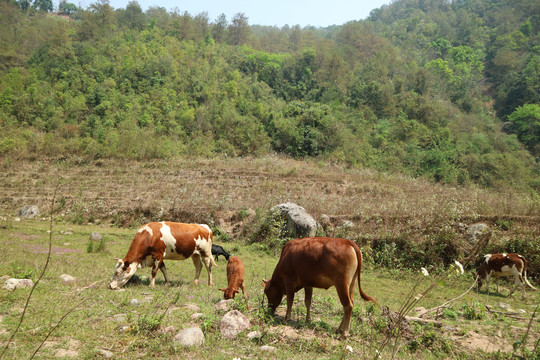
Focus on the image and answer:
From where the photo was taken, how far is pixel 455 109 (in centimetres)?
4675

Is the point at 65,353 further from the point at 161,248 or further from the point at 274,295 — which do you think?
the point at 161,248

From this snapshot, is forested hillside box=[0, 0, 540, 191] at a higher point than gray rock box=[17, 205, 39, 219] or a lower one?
higher

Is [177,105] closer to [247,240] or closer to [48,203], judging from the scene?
[48,203]

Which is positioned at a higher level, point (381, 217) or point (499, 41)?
point (499, 41)

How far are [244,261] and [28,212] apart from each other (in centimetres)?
1367

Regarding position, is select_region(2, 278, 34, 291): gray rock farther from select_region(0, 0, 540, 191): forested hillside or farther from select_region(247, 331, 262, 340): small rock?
select_region(0, 0, 540, 191): forested hillside

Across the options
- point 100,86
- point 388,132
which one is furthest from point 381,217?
point 100,86

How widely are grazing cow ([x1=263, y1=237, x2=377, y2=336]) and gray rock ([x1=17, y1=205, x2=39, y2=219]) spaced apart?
60.4 ft

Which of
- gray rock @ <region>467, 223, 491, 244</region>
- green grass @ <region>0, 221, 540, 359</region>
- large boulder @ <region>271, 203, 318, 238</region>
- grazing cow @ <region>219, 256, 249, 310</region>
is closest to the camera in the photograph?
green grass @ <region>0, 221, 540, 359</region>

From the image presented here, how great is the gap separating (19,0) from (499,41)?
303 ft

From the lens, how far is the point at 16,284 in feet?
21.3

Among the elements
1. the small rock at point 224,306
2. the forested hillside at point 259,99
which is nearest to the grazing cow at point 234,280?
the small rock at point 224,306

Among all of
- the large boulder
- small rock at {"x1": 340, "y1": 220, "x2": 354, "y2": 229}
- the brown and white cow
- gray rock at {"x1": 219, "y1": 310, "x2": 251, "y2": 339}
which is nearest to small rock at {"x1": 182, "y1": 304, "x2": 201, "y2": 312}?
gray rock at {"x1": 219, "y1": 310, "x2": 251, "y2": 339}

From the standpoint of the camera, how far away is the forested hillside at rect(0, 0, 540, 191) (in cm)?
3375
